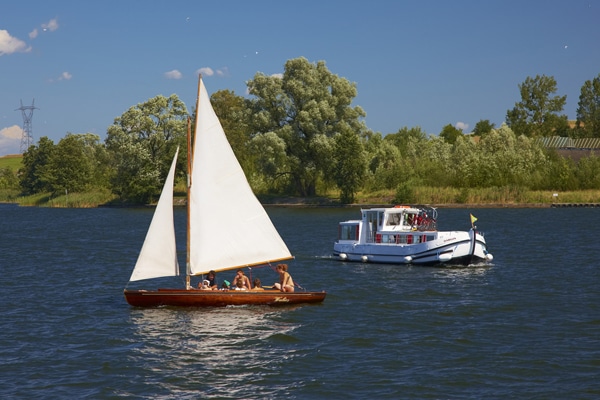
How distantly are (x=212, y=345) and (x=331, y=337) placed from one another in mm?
4921

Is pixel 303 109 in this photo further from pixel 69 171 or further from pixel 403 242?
pixel 403 242

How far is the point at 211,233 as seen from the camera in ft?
124

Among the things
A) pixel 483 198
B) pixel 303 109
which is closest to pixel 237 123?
pixel 303 109

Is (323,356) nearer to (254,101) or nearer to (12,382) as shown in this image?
(12,382)

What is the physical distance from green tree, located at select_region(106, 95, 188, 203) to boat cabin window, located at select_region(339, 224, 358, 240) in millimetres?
80390

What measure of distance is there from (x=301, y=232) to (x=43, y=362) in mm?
56559

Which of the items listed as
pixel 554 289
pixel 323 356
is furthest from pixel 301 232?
pixel 323 356

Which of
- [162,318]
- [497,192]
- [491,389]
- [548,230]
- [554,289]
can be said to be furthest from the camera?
[497,192]

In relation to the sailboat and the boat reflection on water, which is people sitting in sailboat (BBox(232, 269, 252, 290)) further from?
the boat reflection on water

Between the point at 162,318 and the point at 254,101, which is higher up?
the point at 254,101

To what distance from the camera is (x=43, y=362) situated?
28250 mm

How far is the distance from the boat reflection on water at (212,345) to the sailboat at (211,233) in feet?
2.36

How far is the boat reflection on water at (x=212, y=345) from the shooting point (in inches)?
1023

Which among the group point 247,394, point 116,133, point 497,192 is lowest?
point 247,394
